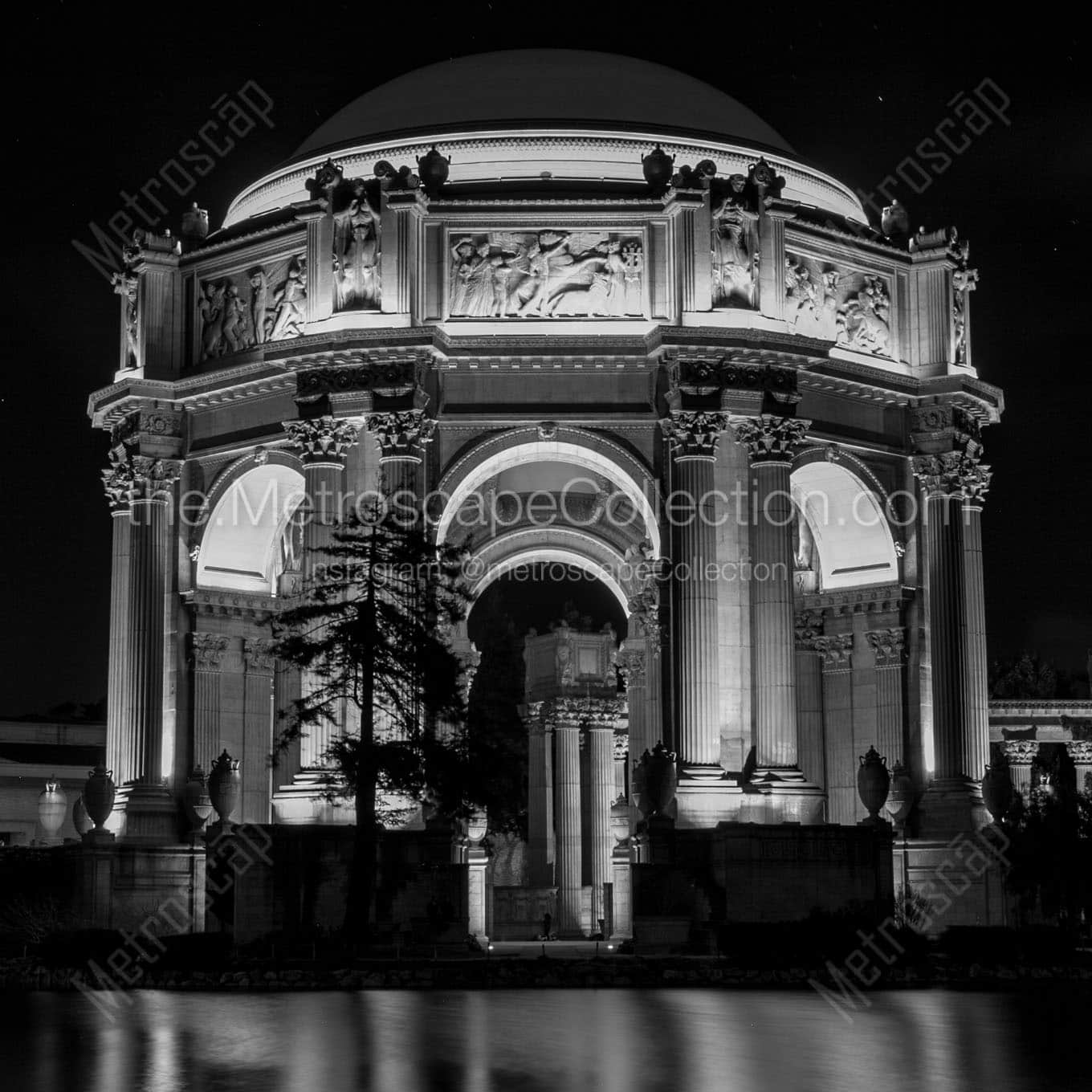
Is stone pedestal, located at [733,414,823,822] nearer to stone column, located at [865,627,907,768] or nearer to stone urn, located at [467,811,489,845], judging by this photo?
stone column, located at [865,627,907,768]

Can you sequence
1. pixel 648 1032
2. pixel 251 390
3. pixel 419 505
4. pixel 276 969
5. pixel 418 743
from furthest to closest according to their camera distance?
pixel 251 390
pixel 419 505
pixel 418 743
pixel 276 969
pixel 648 1032

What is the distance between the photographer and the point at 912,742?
58.4 metres

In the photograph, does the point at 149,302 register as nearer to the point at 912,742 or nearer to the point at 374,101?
the point at 374,101

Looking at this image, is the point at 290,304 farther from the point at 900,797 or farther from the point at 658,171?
the point at 900,797

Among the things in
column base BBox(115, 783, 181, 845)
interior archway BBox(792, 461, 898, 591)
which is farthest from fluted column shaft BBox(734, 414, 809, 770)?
column base BBox(115, 783, 181, 845)

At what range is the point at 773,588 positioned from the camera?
176ft

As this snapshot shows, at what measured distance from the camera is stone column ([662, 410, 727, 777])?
51594 mm

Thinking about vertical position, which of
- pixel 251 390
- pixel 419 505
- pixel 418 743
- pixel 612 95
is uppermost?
→ pixel 612 95

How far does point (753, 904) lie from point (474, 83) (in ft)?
85.3

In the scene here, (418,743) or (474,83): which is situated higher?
(474,83)

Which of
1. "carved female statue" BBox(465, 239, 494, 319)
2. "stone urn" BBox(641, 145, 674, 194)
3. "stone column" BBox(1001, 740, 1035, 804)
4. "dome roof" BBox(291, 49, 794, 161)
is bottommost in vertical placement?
"stone column" BBox(1001, 740, 1035, 804)

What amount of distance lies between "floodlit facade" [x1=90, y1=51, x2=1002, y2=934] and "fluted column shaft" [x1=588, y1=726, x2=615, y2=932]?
72.6 inches

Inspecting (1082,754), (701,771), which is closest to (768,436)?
(701,771)

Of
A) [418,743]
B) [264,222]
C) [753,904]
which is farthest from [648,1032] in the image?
[264,222]
